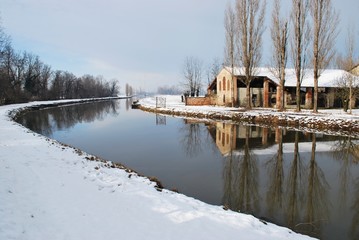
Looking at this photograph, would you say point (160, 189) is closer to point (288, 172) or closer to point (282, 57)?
point (288, 172)

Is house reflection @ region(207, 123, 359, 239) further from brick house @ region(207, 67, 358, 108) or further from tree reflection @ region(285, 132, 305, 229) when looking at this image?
brick house @ region(207, 67, 358, 108)

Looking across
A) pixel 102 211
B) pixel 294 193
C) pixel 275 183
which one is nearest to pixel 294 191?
pixel 294 193

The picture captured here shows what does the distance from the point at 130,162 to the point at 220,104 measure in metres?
30.2

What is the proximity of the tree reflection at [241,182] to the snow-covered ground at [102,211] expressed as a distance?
1182 millimetres

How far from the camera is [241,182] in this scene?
354 inches

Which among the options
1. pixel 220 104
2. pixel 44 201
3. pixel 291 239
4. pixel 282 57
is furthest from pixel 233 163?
pixel 220 104

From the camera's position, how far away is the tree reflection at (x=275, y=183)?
716 cm

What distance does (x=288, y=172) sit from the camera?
32.9ft

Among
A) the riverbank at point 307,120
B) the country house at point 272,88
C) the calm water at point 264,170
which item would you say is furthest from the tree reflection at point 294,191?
the country house at point 272,88

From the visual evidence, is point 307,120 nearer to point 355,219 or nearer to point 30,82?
point 355,219

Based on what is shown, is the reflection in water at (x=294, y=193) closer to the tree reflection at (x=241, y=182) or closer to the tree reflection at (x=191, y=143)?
the tree reflection at (x=241, y=182)

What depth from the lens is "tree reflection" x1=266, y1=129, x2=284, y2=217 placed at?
23.5 feet

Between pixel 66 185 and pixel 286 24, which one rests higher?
pixel 286 24

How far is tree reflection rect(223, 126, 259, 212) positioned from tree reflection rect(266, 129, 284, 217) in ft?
1.25
